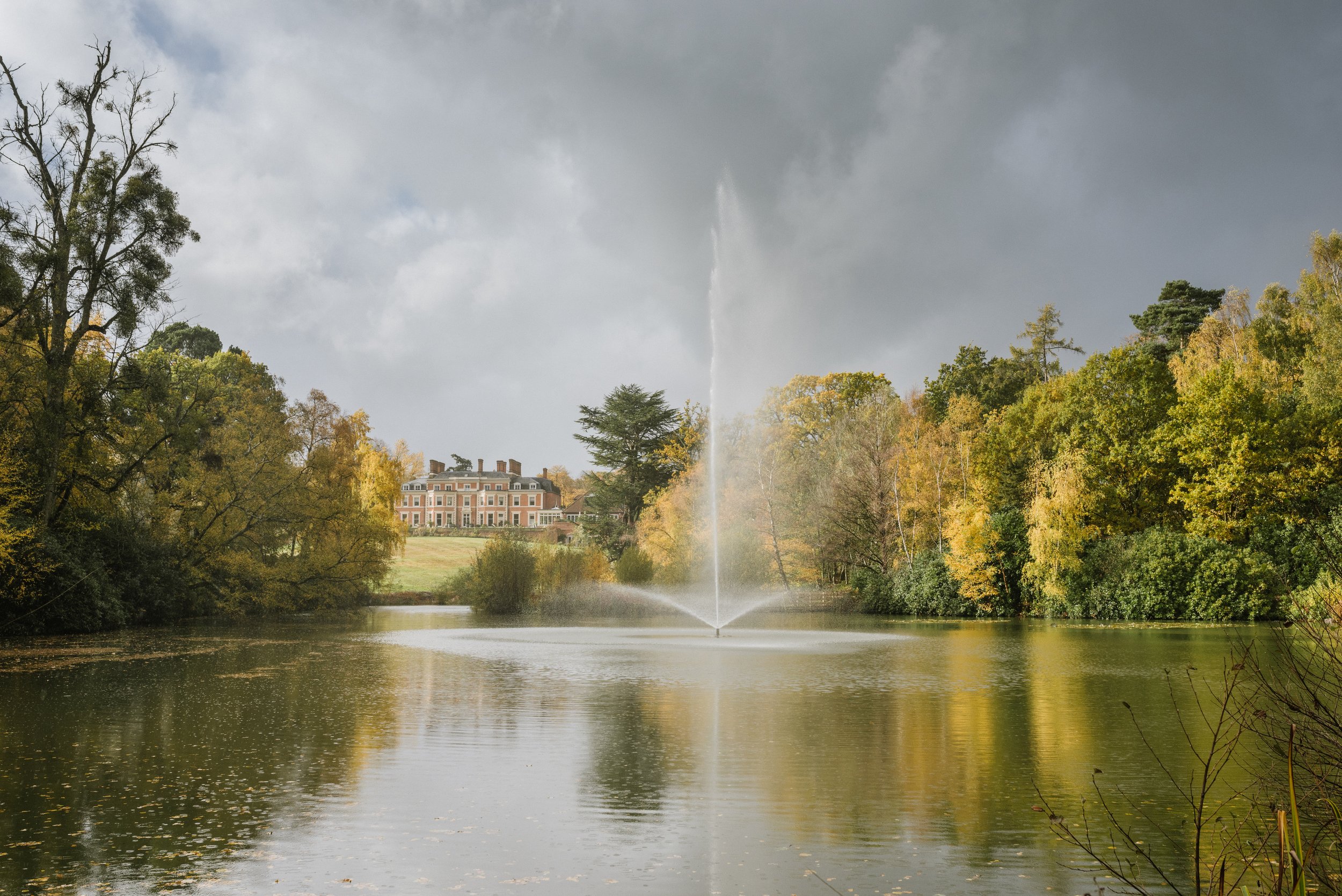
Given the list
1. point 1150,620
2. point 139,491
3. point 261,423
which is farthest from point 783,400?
point 139,491

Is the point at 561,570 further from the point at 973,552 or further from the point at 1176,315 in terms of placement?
the point at 1176,315

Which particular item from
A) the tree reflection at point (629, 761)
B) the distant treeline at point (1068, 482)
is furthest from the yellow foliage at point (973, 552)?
the tree reflection at point (629, 761)

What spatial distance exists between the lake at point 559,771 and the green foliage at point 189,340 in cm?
4127

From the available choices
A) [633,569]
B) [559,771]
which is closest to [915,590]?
[633,569]

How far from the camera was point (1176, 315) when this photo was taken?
2324 inches

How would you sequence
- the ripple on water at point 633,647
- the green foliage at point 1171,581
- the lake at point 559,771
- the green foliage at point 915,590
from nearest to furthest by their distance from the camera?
1. the lake at point 559,771
2. the ripple on water at point 633,647
3. the green foliage at point 1171,581
4. the green foliage at point 915,590

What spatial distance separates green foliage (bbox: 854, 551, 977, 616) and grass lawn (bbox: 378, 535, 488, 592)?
20.0 meters

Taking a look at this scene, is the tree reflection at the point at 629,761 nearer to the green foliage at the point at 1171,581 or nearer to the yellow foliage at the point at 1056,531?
the yellow foliage at the point at 1056,531

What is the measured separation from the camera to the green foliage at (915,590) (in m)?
43.2

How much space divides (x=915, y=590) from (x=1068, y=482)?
8889mm

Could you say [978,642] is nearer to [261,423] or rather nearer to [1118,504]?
[1118,504]

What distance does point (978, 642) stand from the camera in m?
27.7

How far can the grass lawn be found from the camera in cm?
5981

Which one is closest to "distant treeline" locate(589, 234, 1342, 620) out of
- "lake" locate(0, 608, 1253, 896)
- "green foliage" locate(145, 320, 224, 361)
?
"lake" locate(0, 608, 1253, 896)
